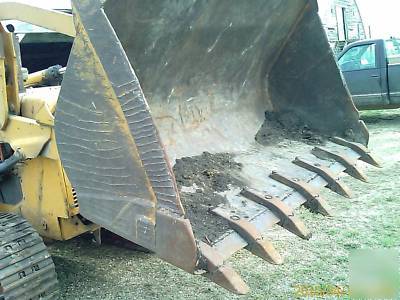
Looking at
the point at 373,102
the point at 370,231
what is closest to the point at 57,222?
the point at 370,231

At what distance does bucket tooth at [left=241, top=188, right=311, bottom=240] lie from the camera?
2.73 m

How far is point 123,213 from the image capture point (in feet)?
7.57

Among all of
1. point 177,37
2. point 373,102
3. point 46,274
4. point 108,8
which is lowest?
point 373,102

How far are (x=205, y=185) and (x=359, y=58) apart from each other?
25.7 ft

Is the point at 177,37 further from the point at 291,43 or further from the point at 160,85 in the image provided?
the point at 291,43

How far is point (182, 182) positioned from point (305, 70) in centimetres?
147

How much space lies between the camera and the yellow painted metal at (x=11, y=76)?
3.08 m

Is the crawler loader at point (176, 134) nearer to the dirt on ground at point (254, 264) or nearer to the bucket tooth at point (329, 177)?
the bucket tooth at point (329, 177)

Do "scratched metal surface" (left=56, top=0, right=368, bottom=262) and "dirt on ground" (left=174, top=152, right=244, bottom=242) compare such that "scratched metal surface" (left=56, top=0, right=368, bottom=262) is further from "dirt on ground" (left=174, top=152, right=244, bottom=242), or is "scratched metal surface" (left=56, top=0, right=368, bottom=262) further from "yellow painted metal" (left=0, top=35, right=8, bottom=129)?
"yellow painted metal" (left=0, top=35, right=8, bottom=129)

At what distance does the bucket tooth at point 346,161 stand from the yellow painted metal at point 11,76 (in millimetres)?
1875

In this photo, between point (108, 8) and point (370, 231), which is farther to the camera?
point (370, 231)

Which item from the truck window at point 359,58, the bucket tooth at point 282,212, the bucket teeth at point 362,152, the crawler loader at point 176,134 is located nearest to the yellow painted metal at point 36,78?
the crawler loader at point 176,134

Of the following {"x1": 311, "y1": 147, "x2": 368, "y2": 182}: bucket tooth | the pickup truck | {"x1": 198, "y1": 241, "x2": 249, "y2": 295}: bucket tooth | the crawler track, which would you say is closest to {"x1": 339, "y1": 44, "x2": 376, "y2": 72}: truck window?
the pickup truck

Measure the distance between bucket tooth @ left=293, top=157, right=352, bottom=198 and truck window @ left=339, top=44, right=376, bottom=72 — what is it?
709cm
